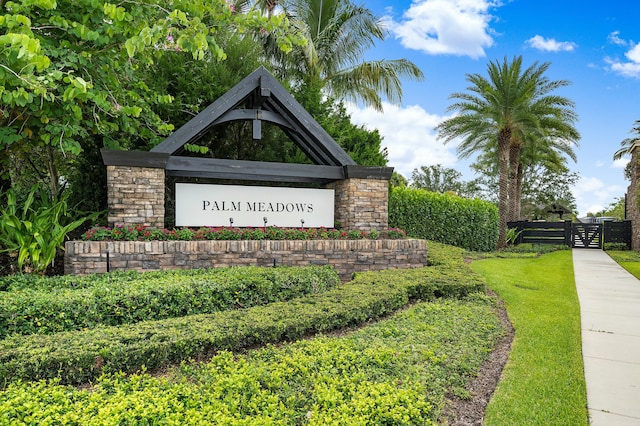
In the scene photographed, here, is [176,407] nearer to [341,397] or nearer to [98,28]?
[341,397]

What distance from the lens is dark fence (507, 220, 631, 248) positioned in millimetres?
18797

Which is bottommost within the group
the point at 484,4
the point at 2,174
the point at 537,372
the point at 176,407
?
the point at 537,372

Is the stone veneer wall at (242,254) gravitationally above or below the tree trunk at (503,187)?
below

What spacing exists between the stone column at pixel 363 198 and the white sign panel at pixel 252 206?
29 cm

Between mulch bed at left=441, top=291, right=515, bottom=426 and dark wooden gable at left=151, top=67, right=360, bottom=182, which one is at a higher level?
dark wooden gable at left=151, top=67, right=360, bottom=182

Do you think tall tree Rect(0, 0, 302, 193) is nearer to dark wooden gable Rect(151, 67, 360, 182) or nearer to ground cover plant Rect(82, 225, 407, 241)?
dark wooden gable Rect(151, 67, 360, 182)

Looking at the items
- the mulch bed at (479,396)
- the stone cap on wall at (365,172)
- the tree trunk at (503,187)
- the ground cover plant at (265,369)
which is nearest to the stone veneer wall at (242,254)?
the stone cap on wall at (365,172)

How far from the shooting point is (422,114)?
19641 millimetres

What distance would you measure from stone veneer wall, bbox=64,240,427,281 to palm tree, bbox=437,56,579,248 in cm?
1168

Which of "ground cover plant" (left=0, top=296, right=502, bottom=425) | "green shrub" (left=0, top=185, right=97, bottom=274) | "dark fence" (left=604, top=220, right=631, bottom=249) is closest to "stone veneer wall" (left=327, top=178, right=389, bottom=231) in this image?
"ground cover plant" (left=0, top=296, right=502, bottom=425)

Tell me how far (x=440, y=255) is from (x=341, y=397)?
6.73m

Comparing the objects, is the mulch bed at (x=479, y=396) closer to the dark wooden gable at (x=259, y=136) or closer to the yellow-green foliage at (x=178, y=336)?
the yellow-green foliage at (x=178, y=336)

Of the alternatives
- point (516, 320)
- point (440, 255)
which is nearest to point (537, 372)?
point (516, 320)

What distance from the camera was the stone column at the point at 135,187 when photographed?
6.62m
